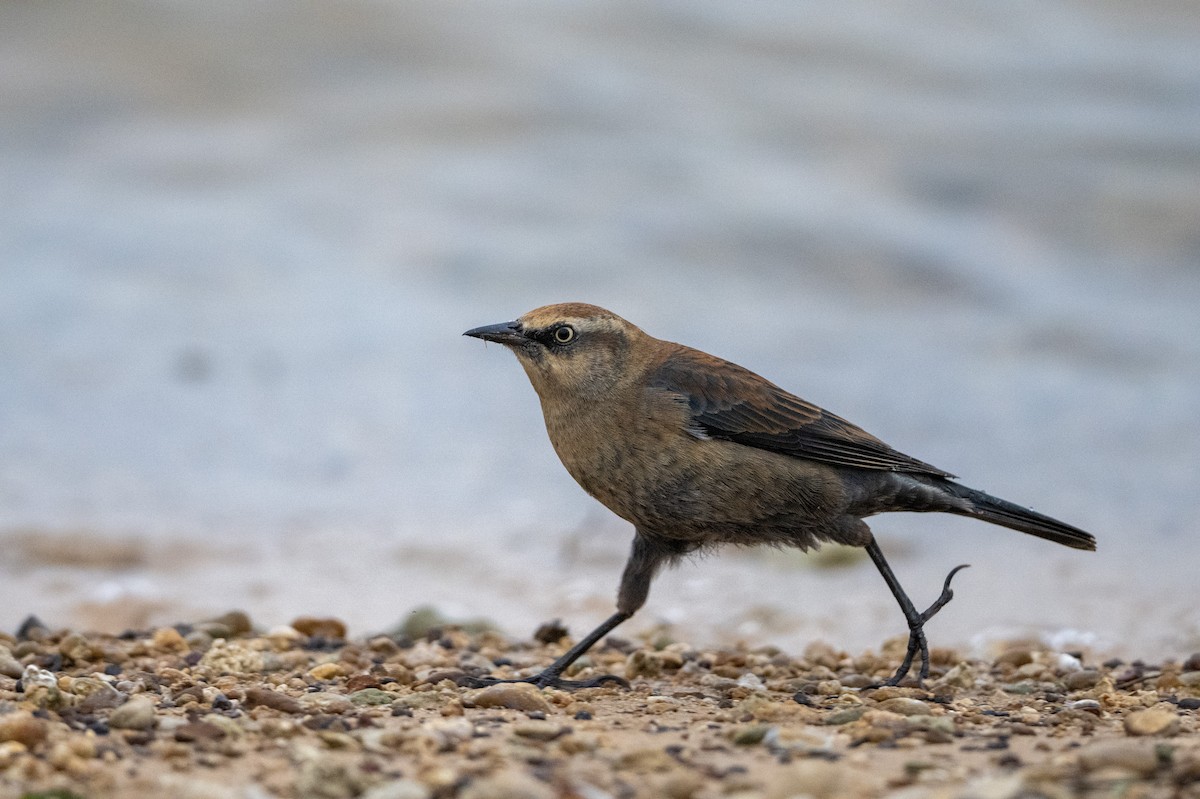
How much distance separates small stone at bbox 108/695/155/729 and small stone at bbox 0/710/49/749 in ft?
0.85

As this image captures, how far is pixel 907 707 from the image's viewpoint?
4.89m

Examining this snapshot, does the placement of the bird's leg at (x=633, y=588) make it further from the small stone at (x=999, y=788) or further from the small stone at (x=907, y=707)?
the small stone at (x=999, y=788)

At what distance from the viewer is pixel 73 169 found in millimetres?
15000

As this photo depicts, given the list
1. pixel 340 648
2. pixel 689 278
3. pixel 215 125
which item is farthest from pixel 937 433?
pixel 215 125

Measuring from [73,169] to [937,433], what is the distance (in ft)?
30.8

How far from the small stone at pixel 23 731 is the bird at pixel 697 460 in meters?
1.98

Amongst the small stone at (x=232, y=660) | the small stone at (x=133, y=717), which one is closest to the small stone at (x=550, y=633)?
the small stone at (x=232, y=660)

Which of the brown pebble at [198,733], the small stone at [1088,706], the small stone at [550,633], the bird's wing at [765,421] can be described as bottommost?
the brown pebble at [198,733]

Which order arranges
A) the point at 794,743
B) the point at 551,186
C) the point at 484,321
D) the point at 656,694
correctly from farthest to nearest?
the point at 551,186, the point at 484,321, the point at 656,694, the point at 794,743

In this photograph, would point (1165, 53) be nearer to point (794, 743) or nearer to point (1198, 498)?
point (1198, 498)

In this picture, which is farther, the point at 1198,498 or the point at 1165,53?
the point at 1165,53

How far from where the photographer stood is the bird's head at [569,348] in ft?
19.9

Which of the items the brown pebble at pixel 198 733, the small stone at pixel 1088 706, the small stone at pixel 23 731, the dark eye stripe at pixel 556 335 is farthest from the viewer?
the dark eye stripe at pixel 556 335

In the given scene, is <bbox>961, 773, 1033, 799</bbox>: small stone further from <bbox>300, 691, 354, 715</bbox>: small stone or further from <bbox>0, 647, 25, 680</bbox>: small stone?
<bbox>0, 647, 25, 680</bbox>: small stone
